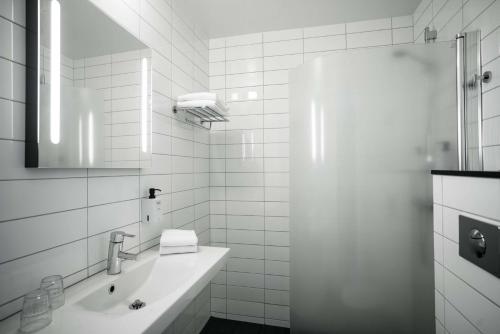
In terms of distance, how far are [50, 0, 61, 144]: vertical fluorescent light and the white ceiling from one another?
1007 mm

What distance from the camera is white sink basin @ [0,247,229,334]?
67cm

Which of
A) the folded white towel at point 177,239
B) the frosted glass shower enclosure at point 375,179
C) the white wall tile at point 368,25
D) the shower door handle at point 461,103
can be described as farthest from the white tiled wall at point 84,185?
the shower door handle at point 461,103

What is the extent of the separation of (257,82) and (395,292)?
1757 mm

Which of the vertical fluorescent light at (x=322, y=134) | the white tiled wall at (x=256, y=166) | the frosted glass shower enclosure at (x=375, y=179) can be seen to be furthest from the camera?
the white tiled wall at (x=256, y=166)

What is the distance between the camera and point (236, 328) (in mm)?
1967

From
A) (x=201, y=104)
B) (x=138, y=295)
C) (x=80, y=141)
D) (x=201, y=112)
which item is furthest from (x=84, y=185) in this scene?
(x=201, y=112)

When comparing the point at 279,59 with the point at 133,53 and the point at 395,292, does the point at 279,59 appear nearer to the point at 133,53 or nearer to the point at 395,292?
the point at 133,53

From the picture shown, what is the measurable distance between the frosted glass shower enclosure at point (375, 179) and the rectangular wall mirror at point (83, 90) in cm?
93

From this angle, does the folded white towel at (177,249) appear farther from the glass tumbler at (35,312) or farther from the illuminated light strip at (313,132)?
the illuminated light strip at (313,132)

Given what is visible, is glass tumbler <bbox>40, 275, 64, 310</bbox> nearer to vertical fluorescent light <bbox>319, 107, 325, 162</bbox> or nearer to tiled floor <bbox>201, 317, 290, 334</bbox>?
A: vertical fluorescent light <bbox>319, 107, 325, 162</bbox>

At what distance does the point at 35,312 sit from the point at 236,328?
1.67m

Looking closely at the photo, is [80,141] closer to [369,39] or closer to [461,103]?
[461,103]

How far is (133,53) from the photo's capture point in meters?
1.21

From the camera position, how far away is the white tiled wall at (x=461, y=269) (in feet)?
2.36
